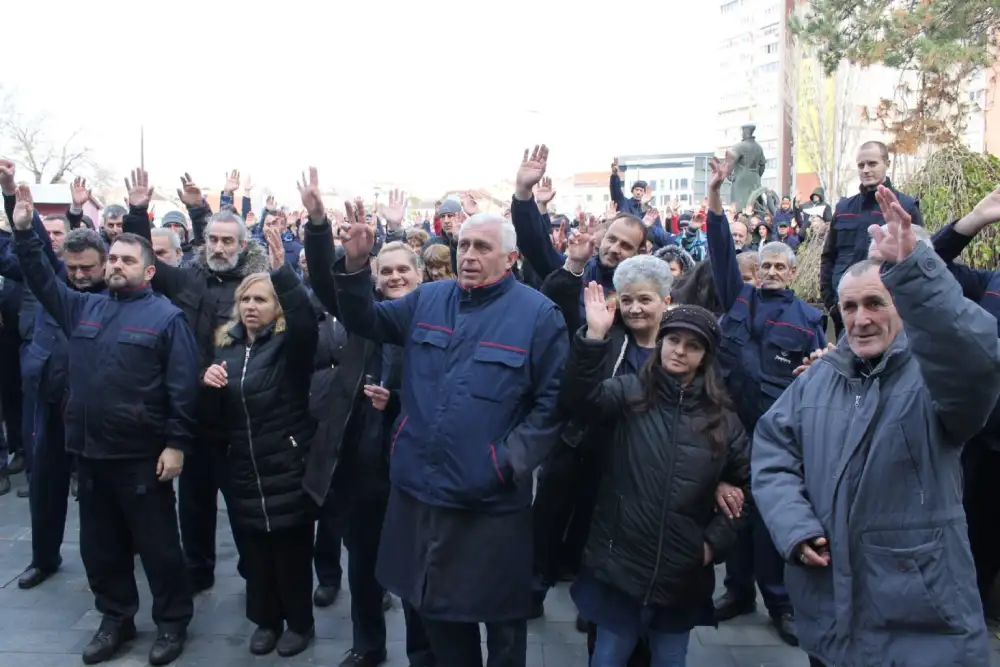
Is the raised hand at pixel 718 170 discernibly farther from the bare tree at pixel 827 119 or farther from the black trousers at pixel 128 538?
the bare tree at pixel 827 119

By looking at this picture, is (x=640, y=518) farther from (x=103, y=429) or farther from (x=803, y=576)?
(x=103, y=429)

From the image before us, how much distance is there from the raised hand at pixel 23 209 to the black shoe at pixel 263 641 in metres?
2.42

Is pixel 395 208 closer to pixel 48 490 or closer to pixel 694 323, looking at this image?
pixel 694 323

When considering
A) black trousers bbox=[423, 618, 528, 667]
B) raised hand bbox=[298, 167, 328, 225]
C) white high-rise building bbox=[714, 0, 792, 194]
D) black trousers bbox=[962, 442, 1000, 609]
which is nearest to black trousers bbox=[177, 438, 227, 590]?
raised hand bbox=[298, 167, 328, 225]

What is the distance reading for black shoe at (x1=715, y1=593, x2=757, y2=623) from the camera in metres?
4.71

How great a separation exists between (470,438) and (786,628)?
7.77 feet

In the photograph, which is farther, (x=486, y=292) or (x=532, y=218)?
(x=532, y=218)

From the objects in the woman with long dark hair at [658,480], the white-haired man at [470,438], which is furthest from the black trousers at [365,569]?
the woman with long dark hair at [658,480]

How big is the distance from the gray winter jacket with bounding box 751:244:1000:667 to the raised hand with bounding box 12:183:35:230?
3.92 m

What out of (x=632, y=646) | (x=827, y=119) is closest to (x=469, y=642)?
(x=632, y=646)

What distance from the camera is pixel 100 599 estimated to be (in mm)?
4340

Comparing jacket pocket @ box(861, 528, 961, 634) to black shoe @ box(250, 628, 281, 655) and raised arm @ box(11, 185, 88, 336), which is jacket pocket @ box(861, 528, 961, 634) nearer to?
black shoe @ box(250, 628, 281, 655)

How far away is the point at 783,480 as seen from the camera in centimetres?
276

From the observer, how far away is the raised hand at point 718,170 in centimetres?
466
